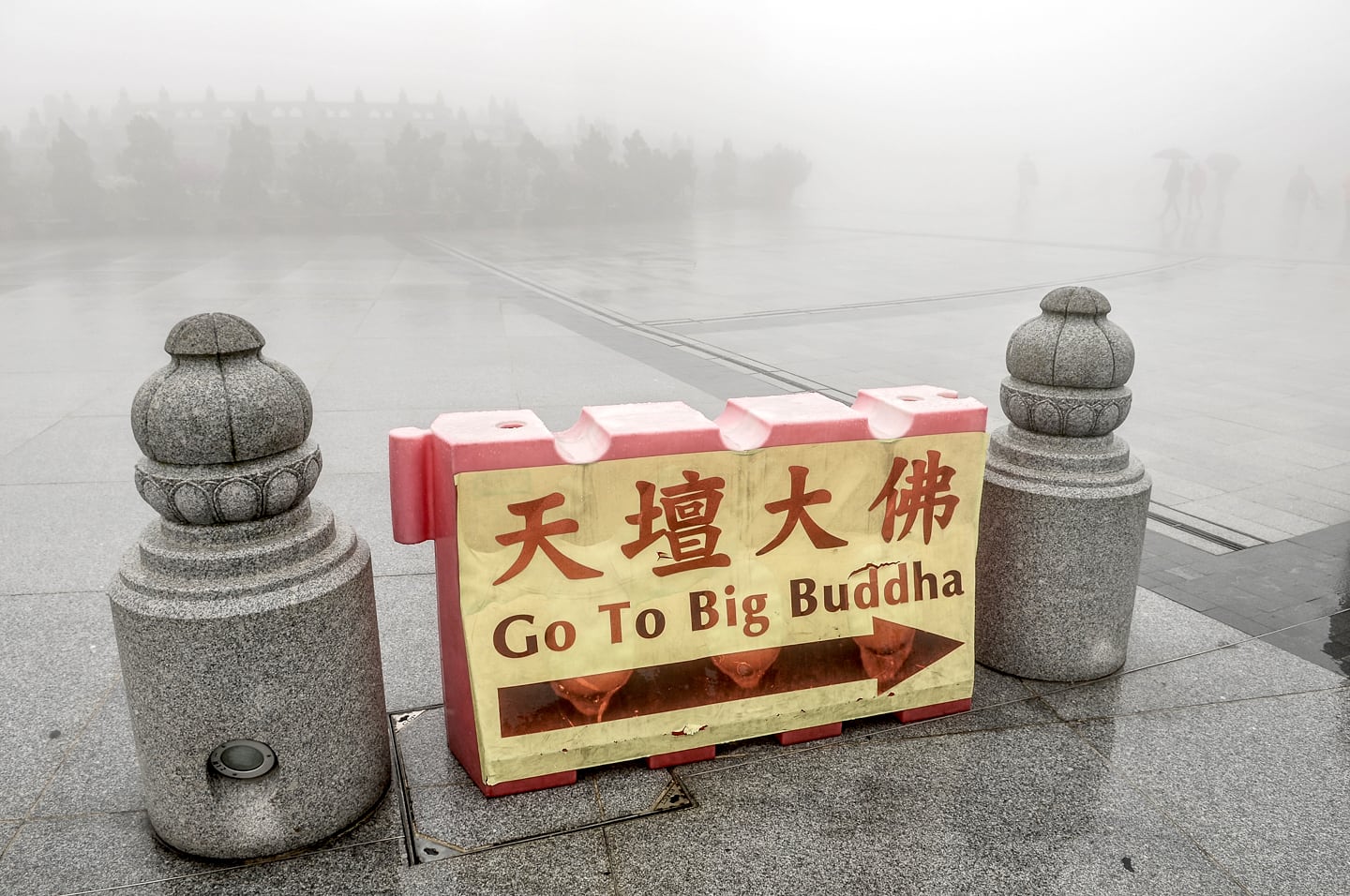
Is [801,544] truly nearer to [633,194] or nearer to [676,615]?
[676,615]

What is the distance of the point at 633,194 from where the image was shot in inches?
1638

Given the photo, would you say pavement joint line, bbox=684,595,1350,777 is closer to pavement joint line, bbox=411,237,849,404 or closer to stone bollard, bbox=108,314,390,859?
stone bollard, bbox=108,314,390,859

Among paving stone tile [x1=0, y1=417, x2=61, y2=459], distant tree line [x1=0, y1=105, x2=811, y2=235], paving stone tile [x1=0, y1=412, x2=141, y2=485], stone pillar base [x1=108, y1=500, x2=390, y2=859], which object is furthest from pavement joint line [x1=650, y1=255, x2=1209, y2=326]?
distant tree line [x1=0, y1=105, x2=811, y2=235]

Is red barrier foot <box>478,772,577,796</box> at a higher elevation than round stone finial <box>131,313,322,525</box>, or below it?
below

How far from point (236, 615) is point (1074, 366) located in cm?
326

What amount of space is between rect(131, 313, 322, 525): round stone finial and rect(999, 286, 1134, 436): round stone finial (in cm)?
287

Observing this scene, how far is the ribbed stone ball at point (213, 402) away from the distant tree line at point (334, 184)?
3653 centimetres

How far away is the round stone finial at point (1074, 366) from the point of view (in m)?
3.82

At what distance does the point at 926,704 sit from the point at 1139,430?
6084 millimetres

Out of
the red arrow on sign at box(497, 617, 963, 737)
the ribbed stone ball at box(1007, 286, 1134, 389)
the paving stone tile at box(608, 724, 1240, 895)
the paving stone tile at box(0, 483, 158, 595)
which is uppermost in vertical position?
the ribbed stone ball at box(1007, 286, 1134, 389)

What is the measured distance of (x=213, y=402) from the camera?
2627 mm

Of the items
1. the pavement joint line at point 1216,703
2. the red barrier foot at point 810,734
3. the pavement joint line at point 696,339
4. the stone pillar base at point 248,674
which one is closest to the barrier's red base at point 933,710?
the red barrier foot at point 810,734

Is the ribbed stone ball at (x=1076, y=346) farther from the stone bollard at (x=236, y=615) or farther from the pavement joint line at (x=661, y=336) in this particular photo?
the pavement joint line at (x=661, y=336)

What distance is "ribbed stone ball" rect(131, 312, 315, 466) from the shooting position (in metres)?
2.63
